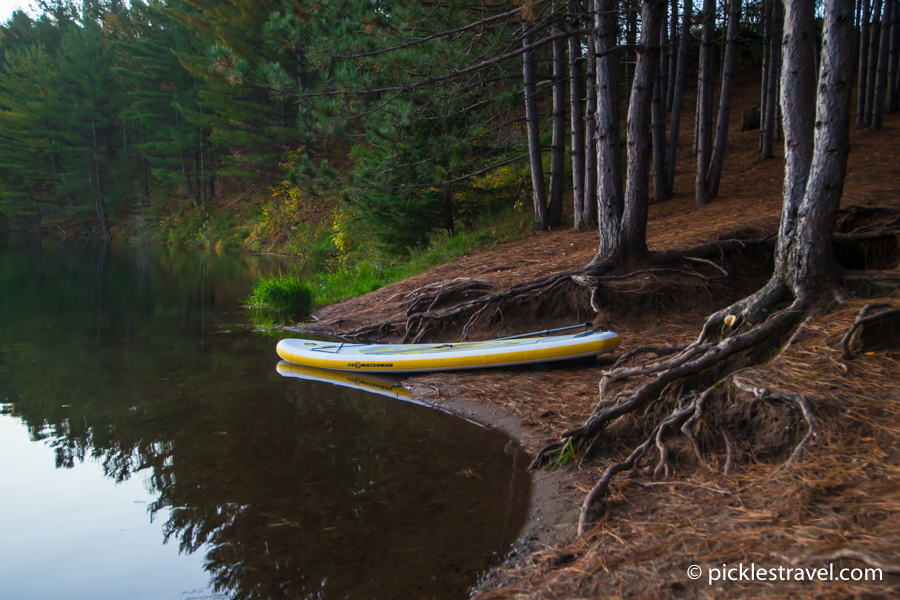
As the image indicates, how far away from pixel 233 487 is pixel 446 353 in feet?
8.34

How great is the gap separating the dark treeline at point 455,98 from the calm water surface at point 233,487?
121 inches

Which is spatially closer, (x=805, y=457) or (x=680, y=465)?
(x=805, y=457)

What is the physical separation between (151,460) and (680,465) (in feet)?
10.7

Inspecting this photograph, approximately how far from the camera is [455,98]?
23.1 feet

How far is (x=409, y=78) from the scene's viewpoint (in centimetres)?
673

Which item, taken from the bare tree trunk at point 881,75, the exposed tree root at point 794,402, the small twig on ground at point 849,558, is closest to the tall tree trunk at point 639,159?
the exposed tree root at point 794,402

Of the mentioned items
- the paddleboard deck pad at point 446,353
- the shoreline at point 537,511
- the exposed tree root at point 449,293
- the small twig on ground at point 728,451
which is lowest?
the shoreline at point 537,511

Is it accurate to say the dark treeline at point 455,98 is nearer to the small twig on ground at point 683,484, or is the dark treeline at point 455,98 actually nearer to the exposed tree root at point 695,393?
the exposed tree root at point 695,393

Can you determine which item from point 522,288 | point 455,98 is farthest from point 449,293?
point 455,98

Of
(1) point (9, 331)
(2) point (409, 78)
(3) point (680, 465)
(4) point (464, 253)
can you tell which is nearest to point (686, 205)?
(4) point (464, 253)

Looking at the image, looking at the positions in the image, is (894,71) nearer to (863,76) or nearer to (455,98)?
(863,76)

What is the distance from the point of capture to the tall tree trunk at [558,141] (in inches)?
380

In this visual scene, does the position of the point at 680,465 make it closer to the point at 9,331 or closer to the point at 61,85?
the point at 9,331

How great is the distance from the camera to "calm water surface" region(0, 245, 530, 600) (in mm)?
2650
